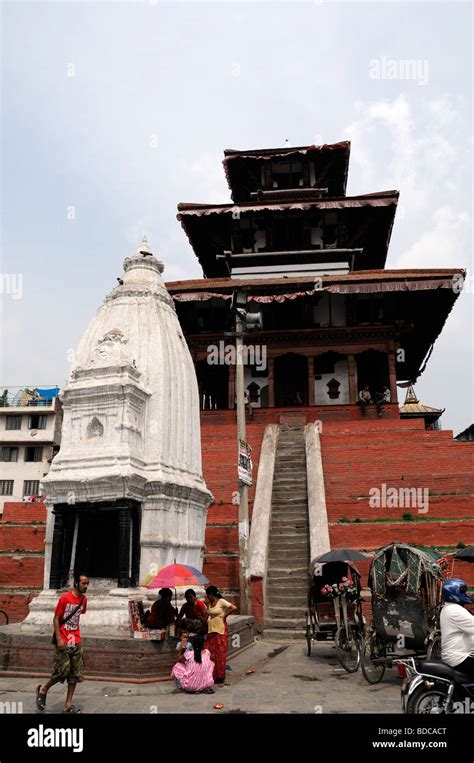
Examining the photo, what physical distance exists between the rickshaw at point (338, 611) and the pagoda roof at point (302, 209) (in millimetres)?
19627

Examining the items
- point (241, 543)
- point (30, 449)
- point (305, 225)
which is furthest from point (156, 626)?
point (30, 449)

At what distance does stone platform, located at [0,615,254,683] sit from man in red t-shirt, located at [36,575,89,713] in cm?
137

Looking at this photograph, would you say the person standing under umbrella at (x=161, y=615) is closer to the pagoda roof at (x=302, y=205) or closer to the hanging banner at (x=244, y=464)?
the hanging banner at (x=244, y=464)

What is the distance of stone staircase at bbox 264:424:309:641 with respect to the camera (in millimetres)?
12375

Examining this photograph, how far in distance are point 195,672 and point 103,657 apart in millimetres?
1403

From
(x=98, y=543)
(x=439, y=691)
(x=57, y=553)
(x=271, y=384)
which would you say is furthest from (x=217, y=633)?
(x=271, y=384)

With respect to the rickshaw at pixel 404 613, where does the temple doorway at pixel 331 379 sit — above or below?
above

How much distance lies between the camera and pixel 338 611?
9.64 meters

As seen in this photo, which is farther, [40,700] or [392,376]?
[392,376]

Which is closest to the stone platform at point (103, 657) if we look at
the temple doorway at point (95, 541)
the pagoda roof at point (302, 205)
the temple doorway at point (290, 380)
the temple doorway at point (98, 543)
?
the temple doorway at point (95, 541)

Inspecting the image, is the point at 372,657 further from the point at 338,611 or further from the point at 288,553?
the point at 288,553

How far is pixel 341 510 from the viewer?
51.6ft

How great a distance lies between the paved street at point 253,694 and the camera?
23.0 ft
